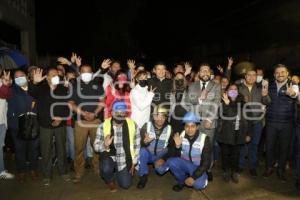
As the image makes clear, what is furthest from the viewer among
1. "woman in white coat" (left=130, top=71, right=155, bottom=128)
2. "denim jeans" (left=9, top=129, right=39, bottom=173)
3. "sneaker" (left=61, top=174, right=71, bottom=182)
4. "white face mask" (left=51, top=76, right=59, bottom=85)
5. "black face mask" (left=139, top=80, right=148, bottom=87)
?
"black face mask" (left=139, top=80, right=148, bottom=87)

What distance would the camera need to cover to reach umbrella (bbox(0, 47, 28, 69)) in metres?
9.95

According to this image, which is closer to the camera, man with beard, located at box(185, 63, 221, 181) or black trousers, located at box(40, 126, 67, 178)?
black trousers, located at box(40, 126, 67, 178)

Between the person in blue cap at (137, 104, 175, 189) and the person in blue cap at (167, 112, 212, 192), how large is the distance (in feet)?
0.93

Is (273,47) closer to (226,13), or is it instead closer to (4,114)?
(226,13)

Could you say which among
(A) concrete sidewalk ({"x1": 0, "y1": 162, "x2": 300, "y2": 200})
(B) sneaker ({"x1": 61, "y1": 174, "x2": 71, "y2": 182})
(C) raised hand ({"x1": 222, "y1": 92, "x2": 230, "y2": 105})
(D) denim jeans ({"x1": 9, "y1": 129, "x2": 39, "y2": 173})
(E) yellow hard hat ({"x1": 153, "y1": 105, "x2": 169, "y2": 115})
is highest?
(C) raised hand ({"x1": 222, "y1": 92, "x2": 230, "y2": 105})

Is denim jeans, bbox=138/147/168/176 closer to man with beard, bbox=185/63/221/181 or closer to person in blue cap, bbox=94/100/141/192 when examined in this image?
person in blue cap, bbox=94/100/141/192

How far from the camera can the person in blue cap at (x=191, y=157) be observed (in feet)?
18.1

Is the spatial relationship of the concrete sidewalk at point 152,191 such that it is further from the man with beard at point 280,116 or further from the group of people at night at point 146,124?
the man with beard at point 280,116

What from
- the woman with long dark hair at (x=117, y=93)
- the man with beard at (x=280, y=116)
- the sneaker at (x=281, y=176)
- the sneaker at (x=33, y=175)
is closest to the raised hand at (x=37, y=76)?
the woman with long dark hair at (x=117, y=93)

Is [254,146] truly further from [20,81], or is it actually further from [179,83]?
[20,81]

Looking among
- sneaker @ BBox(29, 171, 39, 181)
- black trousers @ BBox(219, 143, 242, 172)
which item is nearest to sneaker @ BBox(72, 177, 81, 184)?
sneaker @ BBox(29, 171, 39, 181)

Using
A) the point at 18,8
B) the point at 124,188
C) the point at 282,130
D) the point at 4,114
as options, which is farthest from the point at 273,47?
the point at 18,8

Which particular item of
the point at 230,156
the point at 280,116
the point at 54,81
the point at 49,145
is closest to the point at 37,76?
the point at 54,81

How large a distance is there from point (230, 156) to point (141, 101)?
1.93 m
